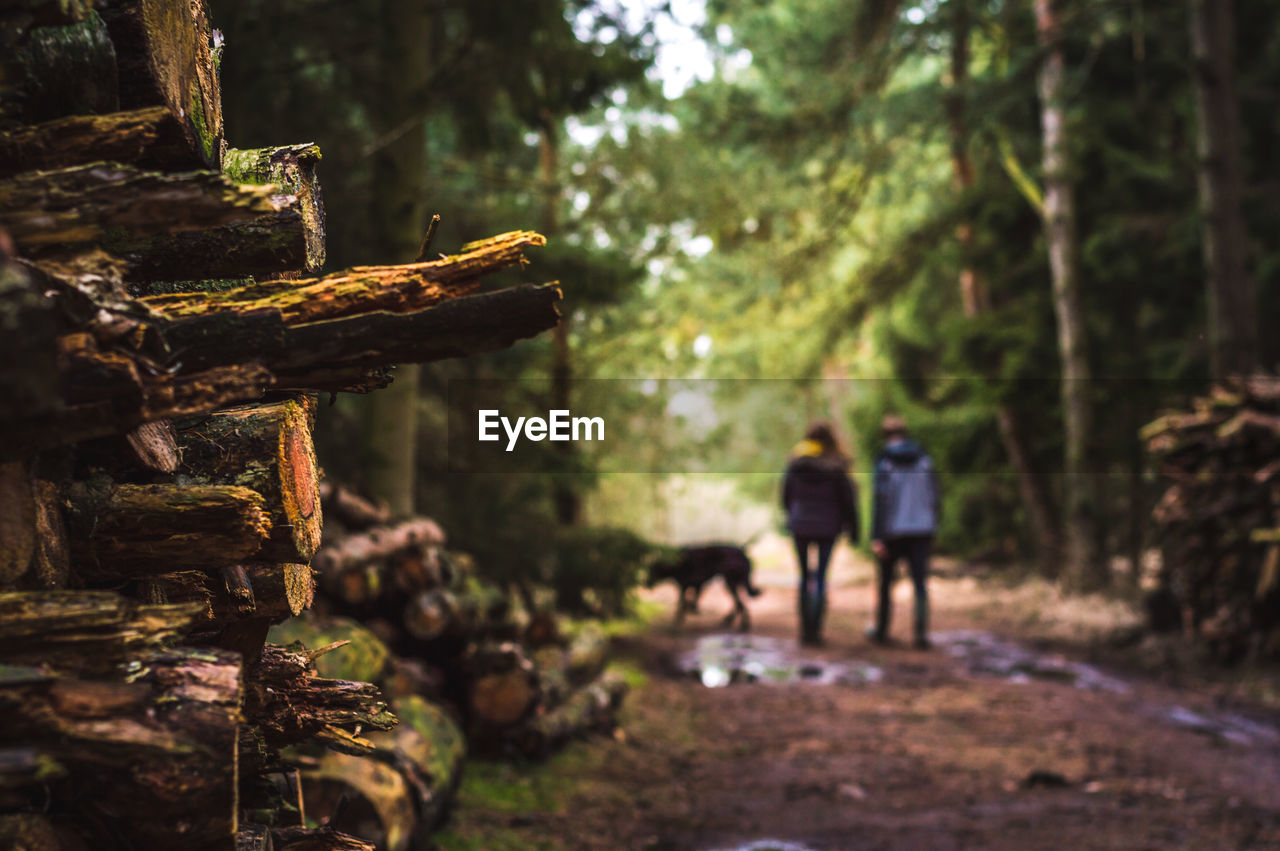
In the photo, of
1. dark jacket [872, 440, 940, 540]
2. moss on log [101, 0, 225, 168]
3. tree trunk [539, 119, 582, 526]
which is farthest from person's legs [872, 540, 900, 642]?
moss on log [101, 0, 225, 168]

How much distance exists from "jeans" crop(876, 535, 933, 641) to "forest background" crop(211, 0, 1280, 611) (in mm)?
3129

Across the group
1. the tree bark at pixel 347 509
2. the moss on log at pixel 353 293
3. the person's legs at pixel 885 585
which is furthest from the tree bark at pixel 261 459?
the person's legs at pixel 885 585

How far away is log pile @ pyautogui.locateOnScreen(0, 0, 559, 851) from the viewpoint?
1578 mm

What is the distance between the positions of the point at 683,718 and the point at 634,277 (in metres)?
4.09

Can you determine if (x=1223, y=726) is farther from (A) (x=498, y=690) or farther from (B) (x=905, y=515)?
(A) (x=498, y=690)

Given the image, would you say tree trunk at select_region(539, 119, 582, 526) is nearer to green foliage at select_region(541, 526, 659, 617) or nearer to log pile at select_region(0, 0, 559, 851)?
green foliage at select_region(541, 526, 659, 617)

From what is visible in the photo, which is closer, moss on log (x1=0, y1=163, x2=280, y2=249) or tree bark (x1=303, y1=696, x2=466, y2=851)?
moss on log (x1=0, y1=163, x2=280, y2=249)

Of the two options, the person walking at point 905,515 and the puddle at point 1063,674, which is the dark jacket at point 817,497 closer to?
the person walking at point 905,515

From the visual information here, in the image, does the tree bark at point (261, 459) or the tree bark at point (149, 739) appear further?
the tree bark at point (261, 459)

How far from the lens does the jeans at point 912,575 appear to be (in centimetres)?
1062

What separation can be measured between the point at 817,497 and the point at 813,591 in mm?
1066

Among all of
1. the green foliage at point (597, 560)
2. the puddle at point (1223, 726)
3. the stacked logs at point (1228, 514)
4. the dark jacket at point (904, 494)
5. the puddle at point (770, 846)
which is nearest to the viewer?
the puddle at point (770, 846)

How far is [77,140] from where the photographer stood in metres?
1.77

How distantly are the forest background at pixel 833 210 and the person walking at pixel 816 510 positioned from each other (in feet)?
7.39
